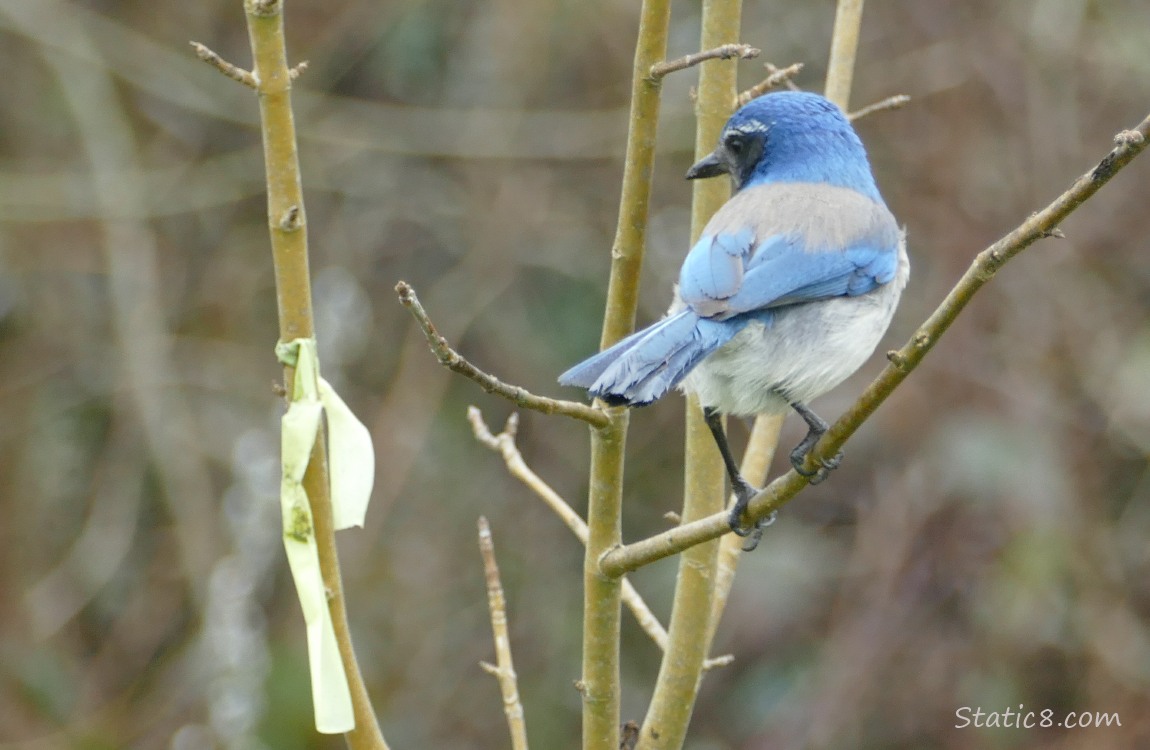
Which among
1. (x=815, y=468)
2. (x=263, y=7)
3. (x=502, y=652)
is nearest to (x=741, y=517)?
(x=815, y=468)

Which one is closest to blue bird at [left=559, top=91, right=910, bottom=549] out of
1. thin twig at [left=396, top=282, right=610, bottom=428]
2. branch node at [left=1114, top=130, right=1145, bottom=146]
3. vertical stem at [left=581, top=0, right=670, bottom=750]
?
vertical stem at [left=581, top=0, right=670, bottom=750]

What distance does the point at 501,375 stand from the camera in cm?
701

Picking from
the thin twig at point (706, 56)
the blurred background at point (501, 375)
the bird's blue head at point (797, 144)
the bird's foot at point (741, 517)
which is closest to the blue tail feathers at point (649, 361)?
the bird's foot at point (741, 517)

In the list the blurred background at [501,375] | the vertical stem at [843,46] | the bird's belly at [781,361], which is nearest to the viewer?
the bird's belly at [781,361]

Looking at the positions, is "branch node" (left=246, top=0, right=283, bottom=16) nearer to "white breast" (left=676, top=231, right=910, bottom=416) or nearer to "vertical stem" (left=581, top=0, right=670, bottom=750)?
"vertical stem" (left=581, top=0, right=670, bottom=750)

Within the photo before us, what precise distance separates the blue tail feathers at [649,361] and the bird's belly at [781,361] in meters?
0.12

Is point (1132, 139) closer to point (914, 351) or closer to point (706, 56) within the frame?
point (914, 351)

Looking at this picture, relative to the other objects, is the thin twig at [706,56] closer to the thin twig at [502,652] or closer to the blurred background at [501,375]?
the thin twig at [502,652]

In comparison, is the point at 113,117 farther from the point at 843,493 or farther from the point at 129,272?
the point at 843,493

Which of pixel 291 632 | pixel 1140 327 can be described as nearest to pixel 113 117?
pixel 291 632

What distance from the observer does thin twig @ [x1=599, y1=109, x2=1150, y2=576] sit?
197 centimetres

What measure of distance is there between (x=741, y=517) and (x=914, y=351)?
0.56 m

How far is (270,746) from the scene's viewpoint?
6.10 m

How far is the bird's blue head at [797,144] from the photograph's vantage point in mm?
3605
